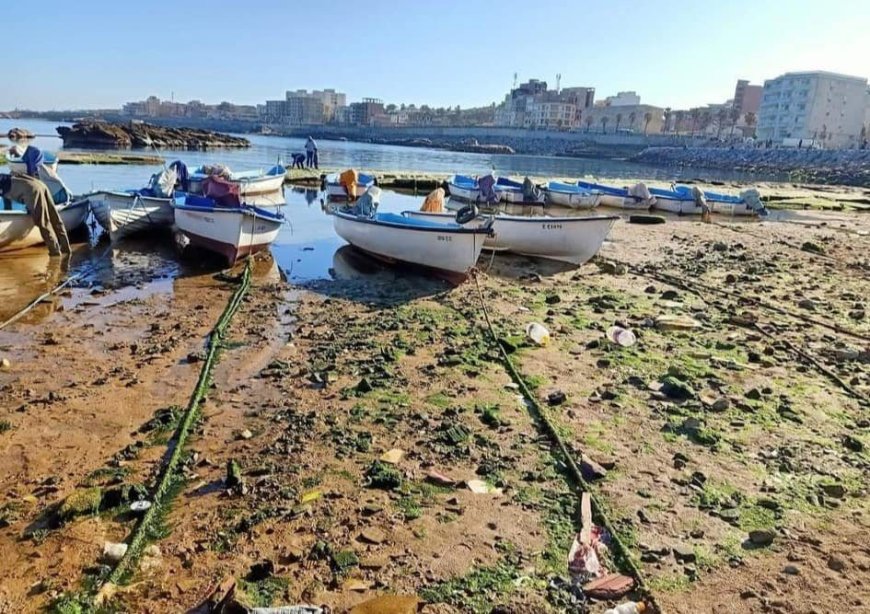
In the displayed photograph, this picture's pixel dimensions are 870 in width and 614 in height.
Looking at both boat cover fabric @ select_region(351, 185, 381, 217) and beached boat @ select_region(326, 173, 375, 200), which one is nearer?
boat cover fabric @ select_region(351, 185, 381, 217)

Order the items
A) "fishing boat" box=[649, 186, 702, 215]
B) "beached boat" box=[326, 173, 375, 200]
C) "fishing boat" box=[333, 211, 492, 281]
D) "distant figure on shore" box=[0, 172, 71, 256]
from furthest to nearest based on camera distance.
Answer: "fishing boat" box=[649, 186, 702, 215]
"beached boat" box=[326, 173, 375, 200]
"distant figure on shore" box=[0, 172, 71, 256]
"fishing boat" box=[333, 211, 492, 281]

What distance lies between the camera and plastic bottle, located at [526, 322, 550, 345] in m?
9.82

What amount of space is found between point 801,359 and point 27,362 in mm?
11010

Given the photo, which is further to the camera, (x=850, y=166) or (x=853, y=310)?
(x=850, y=166)

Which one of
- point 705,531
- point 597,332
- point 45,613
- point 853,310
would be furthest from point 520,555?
point 853,310

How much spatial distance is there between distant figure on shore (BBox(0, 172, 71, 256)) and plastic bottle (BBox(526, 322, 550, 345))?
1206 centimetres

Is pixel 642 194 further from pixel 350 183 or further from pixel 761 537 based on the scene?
pixel 761 537

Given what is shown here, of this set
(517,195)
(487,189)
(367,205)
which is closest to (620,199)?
(517,195)

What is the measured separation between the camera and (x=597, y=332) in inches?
414

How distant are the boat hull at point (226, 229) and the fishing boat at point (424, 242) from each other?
2.38 meters

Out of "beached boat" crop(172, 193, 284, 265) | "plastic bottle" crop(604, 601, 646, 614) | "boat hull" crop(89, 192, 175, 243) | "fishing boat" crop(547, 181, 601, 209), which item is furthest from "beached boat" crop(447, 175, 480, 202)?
"plastic bottle" crop(604, 601, 646, 614)

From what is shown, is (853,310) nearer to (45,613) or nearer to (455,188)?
(45,613)

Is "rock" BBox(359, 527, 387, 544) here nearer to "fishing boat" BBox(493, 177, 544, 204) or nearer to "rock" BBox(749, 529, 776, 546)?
"rock" BBox(749, 529, 776, 546)

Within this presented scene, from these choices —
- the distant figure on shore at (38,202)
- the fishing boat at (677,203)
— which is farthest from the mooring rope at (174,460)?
the fishing boat at (677,203)
